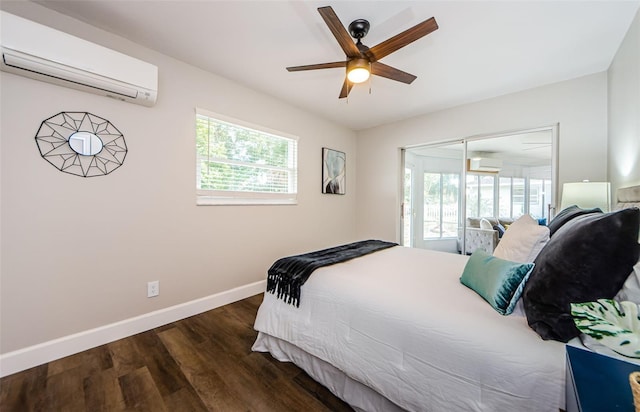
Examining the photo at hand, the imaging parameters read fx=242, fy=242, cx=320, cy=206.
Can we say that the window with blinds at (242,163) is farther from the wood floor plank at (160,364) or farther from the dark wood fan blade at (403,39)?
the dark wood fan blade at (403,39)

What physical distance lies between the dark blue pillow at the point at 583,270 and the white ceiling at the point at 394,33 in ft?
5.46

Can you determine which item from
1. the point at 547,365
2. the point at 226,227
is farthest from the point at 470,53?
the point at 226,227

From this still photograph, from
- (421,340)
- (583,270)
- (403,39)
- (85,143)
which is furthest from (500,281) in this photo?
(85,143)

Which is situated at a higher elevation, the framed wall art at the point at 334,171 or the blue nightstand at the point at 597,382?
the framed wall art at the point at 334,171

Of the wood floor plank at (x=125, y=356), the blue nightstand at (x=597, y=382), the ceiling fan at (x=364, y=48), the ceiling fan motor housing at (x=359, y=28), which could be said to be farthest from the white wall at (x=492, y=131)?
the wood floor plank at (x=125, y=356)

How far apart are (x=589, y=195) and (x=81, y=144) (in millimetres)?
4191

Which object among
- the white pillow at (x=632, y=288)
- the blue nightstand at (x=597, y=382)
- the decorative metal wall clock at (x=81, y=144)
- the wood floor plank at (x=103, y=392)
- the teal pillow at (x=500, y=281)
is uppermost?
the decorative metal wall clock at (x=81, y=144)

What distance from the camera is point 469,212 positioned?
354 cm

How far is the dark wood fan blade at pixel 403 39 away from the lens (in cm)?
143

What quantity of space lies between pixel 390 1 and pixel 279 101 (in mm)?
1918

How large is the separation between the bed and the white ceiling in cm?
138

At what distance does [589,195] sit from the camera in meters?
2.10

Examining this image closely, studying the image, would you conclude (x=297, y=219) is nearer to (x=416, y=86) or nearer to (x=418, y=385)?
(x=416, y=86)

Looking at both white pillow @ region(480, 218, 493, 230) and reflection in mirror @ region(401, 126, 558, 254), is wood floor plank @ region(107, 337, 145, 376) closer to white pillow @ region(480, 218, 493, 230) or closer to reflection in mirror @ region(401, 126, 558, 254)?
reflection in mirror @ region(401, 126, 558, 254)
